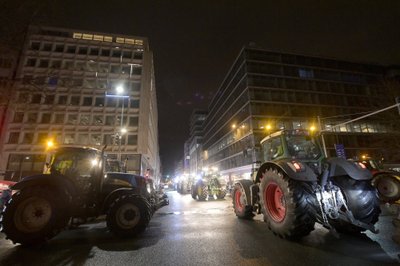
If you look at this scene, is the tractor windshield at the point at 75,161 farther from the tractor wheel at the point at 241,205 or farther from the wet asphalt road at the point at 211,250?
the tractor wheel at the point at 241,205

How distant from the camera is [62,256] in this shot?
427cm

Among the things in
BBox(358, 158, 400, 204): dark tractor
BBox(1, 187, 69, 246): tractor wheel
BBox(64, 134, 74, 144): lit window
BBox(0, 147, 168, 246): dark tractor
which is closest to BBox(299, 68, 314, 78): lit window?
BBox(358, 158, 400, 204): dark tractor

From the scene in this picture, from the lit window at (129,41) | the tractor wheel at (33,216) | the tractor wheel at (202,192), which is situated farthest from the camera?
the lit window at (129,41)

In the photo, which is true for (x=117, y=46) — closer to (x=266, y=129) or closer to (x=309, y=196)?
(x=266, y=129)

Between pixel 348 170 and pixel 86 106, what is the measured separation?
39.1 metres

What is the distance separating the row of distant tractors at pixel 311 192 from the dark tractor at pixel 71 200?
3842 millimetres

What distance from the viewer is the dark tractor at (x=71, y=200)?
508 cm

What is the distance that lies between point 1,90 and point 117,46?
38.2 metres

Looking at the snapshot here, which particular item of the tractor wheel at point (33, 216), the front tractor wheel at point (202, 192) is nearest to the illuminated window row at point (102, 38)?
the front tractor wheel at point (202, 192)

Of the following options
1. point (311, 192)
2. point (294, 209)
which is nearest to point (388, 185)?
point (311, 192)

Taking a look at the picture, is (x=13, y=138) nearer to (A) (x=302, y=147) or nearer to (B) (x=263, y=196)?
(B) (x=263, y=196)

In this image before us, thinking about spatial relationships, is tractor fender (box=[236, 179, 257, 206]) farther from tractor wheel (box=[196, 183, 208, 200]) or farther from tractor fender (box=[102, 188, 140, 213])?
tractor wheel (box=[196, 183, 208, 200])

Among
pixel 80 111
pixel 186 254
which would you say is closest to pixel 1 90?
pixel 186 254

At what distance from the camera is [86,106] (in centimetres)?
3519
